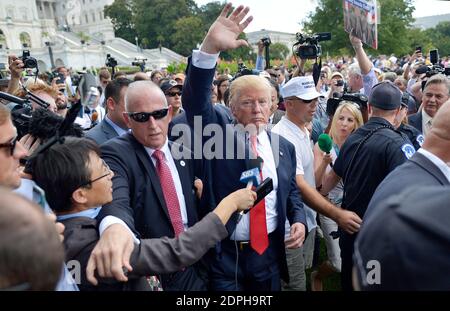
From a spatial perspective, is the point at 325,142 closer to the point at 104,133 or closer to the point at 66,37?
the point at 104,133

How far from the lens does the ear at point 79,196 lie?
185 centimetres

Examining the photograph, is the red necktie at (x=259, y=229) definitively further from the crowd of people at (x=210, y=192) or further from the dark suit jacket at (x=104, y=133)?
the dark suit jacket at (x=104, y=133)

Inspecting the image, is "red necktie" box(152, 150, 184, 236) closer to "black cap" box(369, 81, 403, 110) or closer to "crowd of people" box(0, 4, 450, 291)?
"crowd of people" box(0, 4, 450, 291)

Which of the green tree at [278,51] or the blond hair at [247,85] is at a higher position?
the green tree at [278,51]

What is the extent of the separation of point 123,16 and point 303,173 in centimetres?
8192

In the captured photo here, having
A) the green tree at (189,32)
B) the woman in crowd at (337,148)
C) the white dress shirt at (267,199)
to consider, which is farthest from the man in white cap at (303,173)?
the green tree at (189,32)

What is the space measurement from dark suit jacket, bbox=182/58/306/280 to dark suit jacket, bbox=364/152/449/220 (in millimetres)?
933

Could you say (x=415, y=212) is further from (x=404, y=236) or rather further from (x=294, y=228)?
(x=294, y=228)

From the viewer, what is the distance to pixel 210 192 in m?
2.66

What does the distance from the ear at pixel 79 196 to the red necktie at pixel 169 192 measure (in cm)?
53

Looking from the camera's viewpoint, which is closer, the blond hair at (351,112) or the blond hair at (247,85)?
the blond hair at (247,85)

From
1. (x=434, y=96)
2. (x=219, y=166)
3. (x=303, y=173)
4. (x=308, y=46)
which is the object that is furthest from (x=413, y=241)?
(x=308, y=46)

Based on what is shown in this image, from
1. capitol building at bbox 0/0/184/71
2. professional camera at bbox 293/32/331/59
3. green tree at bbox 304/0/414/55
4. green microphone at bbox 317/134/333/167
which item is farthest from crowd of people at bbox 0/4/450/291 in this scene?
capitol building at bbox 0/0/184/71

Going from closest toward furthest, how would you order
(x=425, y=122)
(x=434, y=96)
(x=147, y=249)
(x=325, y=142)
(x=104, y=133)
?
1. (x=147, y=249)
2. (x=325, y=142)
3. (x=104, y=133)
4. (x=434, y=96)
5. (x=425, y=122)
